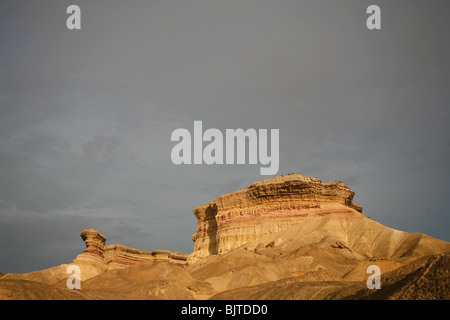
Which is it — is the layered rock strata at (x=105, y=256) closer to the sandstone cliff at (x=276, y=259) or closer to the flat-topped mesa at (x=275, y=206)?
the sandstone cliff at (x=276, y=259)

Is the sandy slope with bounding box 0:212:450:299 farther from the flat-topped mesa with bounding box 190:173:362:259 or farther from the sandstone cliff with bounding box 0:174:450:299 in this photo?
the flat-topped mesa with bounding box 190:173:362:259

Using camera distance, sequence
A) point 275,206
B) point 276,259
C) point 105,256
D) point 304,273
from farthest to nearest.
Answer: point 105,256, point 275,206, point 276,259, point 304,273

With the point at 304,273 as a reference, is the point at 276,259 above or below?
above

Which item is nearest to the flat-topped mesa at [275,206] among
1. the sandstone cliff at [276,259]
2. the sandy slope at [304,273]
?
the sandstone cliff at [276,259]

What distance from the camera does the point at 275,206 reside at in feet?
185

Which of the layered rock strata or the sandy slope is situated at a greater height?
the sandy slope

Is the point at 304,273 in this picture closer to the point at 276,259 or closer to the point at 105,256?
the point at 276,259

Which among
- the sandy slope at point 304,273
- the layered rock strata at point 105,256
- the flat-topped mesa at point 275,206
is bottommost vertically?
the layered rock strata at point 105,256

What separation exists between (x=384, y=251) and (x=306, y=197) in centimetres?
1649

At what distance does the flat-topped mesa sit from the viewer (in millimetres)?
54250

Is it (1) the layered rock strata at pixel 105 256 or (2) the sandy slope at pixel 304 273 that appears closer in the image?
(2) the sandy slope at pixel 304 273

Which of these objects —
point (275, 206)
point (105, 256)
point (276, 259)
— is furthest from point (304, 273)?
point (105, 256)

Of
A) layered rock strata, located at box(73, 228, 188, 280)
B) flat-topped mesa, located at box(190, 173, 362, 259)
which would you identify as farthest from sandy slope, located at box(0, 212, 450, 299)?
layered rock strata, located at box(73, 228, 188, 280)

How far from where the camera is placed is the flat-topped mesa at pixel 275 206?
5425cm
